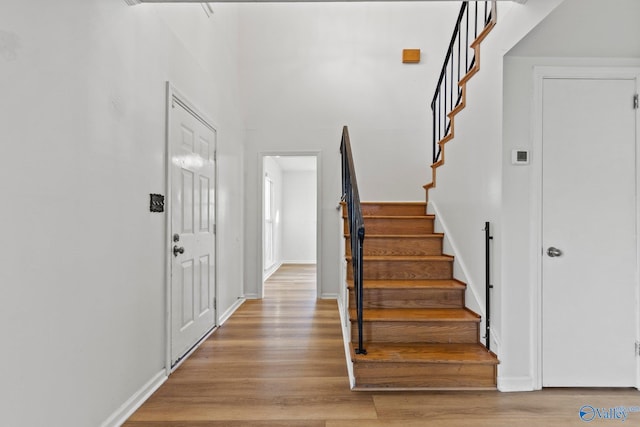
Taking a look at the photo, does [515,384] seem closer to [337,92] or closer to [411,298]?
→ [411,298]

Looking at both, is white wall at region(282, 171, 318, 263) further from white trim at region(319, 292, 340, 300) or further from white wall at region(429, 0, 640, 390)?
white wall at region(429, 0, 640, 390)

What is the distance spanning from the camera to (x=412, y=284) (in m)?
2.77

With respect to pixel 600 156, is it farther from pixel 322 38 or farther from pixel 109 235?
pixel 322 38

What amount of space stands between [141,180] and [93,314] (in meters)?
0.80

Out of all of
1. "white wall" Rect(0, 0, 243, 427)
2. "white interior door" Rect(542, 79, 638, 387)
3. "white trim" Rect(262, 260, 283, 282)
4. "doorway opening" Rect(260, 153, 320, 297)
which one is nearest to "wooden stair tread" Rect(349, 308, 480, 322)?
"white interior door" Rect(542, 79, 638, 387)

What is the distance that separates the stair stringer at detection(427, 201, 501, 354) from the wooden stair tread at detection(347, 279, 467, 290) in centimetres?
7

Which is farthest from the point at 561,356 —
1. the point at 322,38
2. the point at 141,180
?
the point at 322,38

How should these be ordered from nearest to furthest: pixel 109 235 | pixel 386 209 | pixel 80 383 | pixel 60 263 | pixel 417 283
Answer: pixel 60 263, pixel 80 383, pixel 109 235, pixel 417 283, pixel 386 209

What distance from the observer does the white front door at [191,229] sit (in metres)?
2.56

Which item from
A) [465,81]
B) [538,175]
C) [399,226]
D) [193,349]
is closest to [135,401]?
[193,349]

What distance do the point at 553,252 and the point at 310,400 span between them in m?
1.74

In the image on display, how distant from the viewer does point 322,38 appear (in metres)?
4.85

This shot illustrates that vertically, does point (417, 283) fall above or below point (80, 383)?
above

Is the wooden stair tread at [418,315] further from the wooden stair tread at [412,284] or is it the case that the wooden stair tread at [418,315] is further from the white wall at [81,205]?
the white wall at [81,205]
